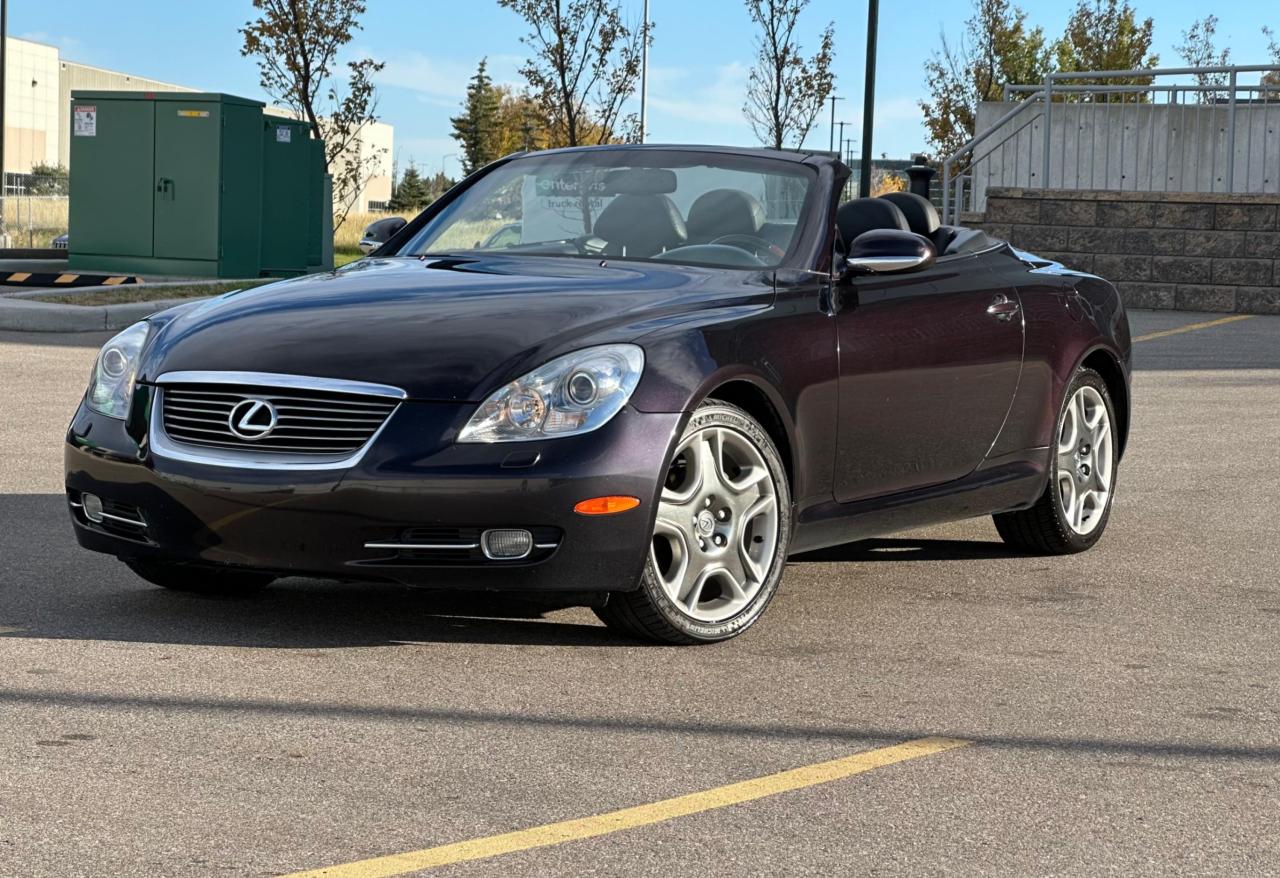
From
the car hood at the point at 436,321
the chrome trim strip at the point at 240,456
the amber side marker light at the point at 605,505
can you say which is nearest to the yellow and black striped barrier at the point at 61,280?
the car hood at the point at 436,321

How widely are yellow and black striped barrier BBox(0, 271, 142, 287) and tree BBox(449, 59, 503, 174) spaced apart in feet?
233

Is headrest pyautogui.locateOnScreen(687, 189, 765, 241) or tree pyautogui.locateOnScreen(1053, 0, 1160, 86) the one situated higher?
tree pyautogui.locateOnScreen(1053, 0, 1160, 86)

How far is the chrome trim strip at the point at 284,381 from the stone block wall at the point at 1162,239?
19722mm

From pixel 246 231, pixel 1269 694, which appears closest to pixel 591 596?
pixel 1269 694

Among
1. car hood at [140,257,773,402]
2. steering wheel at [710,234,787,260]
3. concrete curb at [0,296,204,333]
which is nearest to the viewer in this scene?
car hood at [140,257,773,402]

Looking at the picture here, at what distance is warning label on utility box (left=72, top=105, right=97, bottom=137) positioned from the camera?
25.2 metres

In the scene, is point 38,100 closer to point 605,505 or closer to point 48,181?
point 48,181

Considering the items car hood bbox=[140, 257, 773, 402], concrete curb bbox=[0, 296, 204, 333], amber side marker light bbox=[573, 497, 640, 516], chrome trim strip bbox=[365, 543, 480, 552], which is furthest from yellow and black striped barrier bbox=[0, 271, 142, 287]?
amber side marker light bbox=[573, 497, 640, 516]

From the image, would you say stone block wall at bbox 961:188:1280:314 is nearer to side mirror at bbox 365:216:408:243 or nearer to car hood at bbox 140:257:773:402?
side mirror at bbox 365:216:408:243

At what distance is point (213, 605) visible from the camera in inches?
238

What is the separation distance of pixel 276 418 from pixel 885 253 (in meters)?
2.06

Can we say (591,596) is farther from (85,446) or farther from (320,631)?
(85,446)

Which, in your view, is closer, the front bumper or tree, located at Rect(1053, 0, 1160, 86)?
the front bumper

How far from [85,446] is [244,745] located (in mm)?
1638
